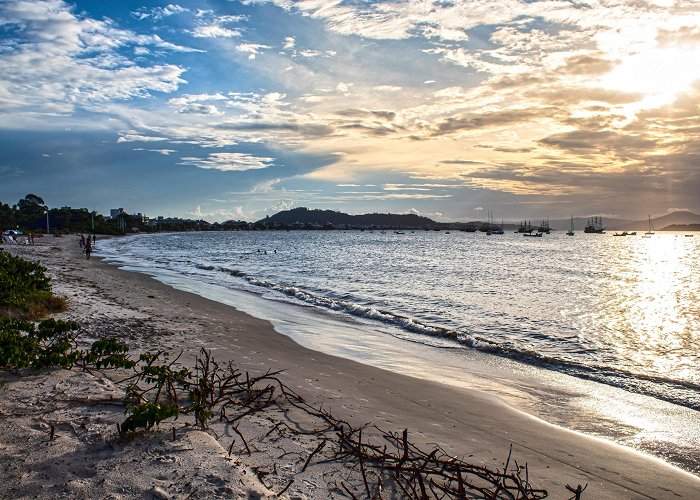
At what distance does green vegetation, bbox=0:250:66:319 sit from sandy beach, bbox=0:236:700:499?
363 centimetres

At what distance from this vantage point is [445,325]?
1605 cm

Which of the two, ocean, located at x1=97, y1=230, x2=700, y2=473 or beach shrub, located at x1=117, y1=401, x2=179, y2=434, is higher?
beach shrub, located at x1=117, y1=401, x2=179, y2=434

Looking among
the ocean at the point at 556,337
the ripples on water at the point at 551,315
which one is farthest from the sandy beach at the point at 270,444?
the ripples on water at the point at 551,315

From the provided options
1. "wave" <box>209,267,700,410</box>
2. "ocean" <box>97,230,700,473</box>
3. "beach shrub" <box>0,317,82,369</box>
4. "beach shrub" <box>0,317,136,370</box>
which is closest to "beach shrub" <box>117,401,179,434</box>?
"beach shrub" <box>0,317,136,370</box>

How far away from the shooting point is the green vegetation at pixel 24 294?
10945 millimetres

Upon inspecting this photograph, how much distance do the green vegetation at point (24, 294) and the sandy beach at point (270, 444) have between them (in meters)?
3.63

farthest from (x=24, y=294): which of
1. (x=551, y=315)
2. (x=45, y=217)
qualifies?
(x=45, y=217)

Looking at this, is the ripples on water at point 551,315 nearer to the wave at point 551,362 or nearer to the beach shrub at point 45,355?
the wave at point 551,362

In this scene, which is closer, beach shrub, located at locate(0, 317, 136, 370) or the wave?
beach shrub, located at locate(0, 317, 136, 370)

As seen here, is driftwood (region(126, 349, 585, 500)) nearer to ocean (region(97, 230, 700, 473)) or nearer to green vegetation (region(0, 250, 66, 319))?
ocean (region(97, 230, 700, 473))

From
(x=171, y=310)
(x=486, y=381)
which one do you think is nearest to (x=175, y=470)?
(x=486, y=381)

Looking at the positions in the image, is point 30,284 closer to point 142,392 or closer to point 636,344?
point 142,392

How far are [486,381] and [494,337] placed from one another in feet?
15.5

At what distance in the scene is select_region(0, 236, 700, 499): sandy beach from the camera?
394cm
